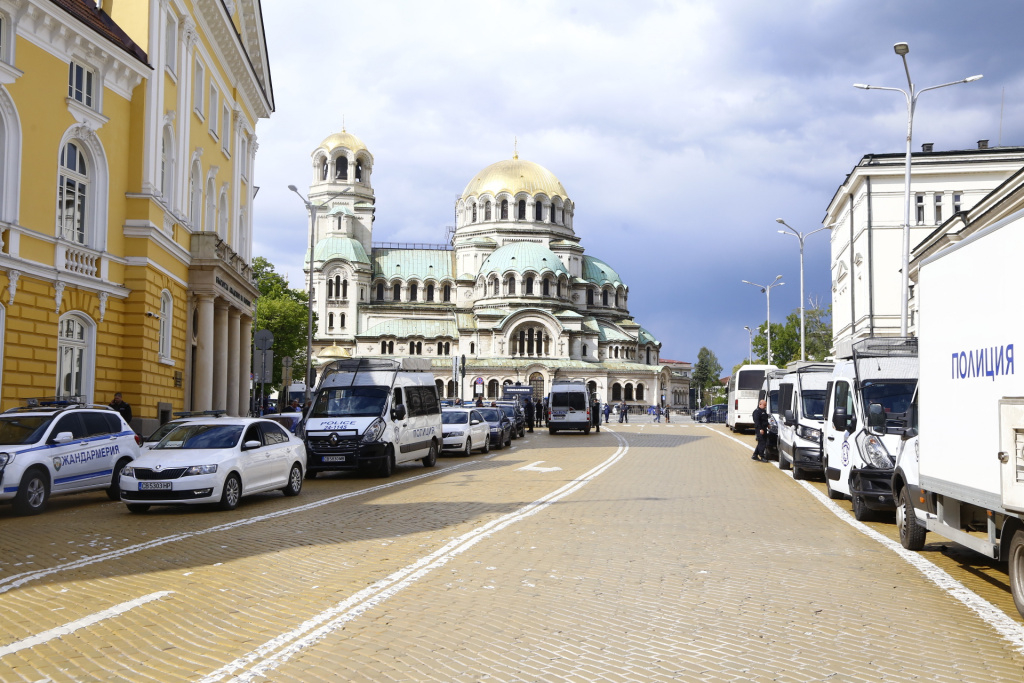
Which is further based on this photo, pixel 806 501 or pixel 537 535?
pixel 806 501

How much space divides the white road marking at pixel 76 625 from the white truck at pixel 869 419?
30.1 ft

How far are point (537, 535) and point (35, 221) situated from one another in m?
14.9

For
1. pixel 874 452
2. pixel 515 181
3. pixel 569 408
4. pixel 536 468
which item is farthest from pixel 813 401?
pixel 515 181

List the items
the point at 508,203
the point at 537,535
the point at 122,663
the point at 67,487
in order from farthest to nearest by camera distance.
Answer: the point at 508,203, the point at 67,487, the point at 537,535, the point at 122,663

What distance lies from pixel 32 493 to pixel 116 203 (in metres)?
12.1

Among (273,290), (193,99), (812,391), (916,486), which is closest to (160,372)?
(193,99)

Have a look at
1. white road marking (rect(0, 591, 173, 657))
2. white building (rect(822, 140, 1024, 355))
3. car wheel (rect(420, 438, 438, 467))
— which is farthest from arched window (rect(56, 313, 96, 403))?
white building (rect(822, 140, 1024, 355))

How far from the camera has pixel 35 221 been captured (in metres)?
20.5

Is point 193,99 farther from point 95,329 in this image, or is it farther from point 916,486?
point 916,486

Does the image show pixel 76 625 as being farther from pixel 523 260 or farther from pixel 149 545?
pixel 523 260

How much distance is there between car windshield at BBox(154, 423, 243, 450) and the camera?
14.8 meters

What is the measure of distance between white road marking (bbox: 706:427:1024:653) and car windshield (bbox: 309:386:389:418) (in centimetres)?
1041

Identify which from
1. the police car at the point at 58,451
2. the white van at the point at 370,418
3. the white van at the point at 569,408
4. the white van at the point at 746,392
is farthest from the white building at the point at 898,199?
the police car at the point at 58,451

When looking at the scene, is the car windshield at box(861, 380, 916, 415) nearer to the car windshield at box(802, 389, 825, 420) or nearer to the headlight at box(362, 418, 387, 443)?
the car windshield at box(802, 389, 825, 420)
